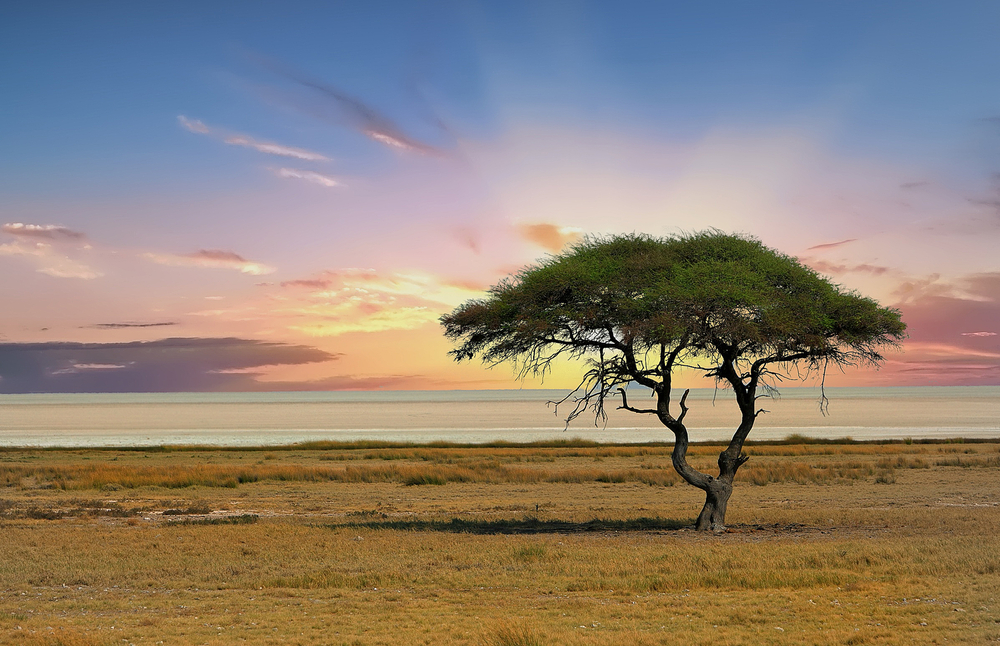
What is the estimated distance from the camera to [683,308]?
943 inches

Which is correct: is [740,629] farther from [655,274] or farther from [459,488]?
[459,488]

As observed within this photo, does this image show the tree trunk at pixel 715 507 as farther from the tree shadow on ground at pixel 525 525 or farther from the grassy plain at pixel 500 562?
the tree shadow on ground at pixel 525 525

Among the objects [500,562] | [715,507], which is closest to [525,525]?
[715,507]

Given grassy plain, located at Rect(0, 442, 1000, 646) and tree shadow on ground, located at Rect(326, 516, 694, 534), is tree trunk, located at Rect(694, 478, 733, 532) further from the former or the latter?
tree shadow on ground, located at Rect(326, 516, 694, 534)

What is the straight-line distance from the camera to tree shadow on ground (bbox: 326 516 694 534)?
2619 cm

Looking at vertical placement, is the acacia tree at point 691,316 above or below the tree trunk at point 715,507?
above

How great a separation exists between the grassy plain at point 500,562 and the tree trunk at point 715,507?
551 millimetres

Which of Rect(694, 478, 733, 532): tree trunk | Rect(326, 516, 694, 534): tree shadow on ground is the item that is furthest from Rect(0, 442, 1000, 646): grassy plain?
Rect(694, 478, 733, 532): tree trunk

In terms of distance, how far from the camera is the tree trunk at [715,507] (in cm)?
2539

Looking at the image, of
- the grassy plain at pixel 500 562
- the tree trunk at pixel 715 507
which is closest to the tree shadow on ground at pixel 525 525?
the grassy plain at pixel 500 562

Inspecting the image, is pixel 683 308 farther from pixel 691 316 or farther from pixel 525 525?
pixel 525 525

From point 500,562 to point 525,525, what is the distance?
25.8 ft

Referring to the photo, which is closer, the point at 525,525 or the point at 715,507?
the point at 715,507

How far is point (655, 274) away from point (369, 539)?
11.7m
